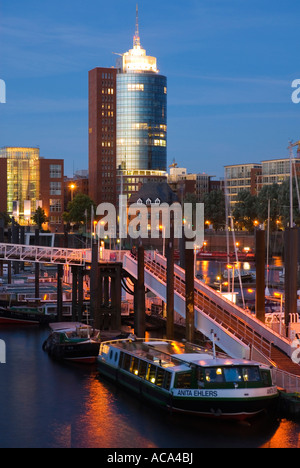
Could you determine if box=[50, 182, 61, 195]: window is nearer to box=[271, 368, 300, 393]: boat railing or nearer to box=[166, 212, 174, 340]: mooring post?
box=[166, 212, 174, 340]: mooring post

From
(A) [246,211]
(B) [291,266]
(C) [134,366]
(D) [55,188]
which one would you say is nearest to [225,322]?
(B) [291,266]

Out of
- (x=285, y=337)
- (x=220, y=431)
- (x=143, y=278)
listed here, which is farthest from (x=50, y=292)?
(x=220, y=431)

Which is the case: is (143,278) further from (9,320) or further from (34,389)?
(9,320)

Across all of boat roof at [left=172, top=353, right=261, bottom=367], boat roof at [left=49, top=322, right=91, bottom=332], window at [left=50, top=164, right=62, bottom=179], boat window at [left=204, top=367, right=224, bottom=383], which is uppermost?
window at [left=50, top=164, right=62, bottom=179]

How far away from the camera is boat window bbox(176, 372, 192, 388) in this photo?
33.0 meters

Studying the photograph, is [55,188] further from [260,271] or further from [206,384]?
[206,384]

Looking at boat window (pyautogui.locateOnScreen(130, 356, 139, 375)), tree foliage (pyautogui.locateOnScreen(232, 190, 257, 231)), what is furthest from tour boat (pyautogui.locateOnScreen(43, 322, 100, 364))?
tree foliage (pyautogui.locateOnScreen(232, 190, 257, 231))

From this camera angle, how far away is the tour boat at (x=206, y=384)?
31812 millimetres

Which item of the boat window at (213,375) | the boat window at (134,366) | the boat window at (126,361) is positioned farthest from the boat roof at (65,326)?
the boat window at (213,375)

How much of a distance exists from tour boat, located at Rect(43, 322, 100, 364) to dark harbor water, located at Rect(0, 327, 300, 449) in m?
2.85

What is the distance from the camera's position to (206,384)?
32.0m

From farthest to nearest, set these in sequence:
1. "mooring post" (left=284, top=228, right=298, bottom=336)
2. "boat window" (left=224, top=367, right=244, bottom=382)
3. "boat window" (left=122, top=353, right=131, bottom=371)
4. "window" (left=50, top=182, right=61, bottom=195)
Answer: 1. "window" (left=50, top=182, right=61, bottom=195)
2. "boat window" (left=122, top=353, right=131, bottom=371)
3. "mooring post" (left=284, top=228, right=298, bottom=336)
4. "boat window" (left=224, top=367, right=244, bottom=382)
